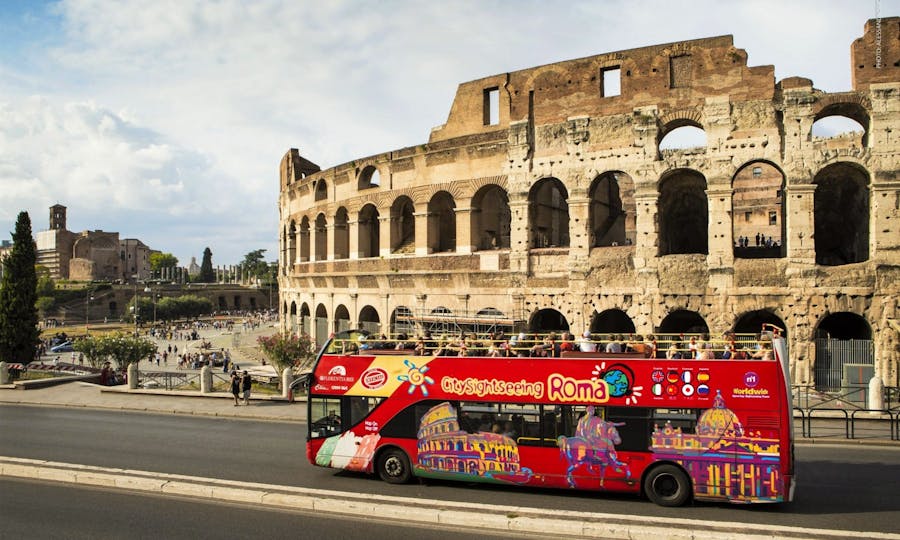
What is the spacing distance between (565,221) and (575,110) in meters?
7.86

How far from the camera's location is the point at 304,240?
1464 inches

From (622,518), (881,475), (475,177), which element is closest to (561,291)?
(475,177)

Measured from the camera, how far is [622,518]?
940cm

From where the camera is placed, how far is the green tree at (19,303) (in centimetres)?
3231

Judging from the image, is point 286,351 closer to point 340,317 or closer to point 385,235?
point 340,317

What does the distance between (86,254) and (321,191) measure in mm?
120015

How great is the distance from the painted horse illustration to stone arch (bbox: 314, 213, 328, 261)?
1030 inches

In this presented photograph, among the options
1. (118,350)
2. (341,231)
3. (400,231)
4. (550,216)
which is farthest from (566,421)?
(118,350)

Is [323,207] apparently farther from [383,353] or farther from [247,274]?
[247,274]

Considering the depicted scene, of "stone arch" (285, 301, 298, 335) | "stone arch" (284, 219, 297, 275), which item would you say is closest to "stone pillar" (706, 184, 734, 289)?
"stone arch" (285, 301, 298, 335)

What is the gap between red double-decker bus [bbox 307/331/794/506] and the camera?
968 centimetres

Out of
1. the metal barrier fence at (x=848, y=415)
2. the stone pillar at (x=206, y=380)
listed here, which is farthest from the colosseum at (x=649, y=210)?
the stone pillar at (x=206, y=380)

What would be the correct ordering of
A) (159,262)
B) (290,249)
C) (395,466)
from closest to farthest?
(395,466)
(290,249)
(159,262)

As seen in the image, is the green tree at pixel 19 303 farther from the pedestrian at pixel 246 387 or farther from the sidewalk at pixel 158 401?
the pedestrian at pixel 246 387
